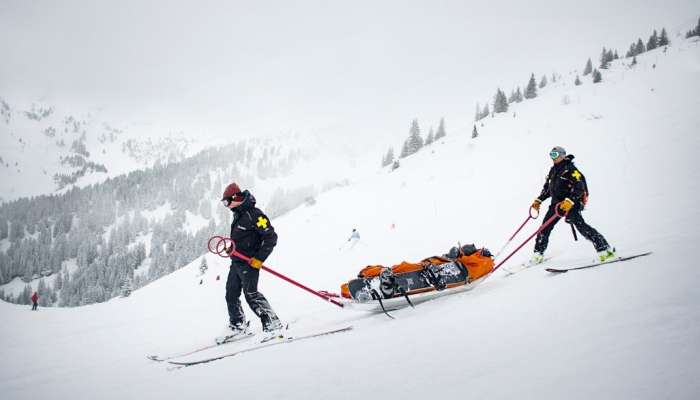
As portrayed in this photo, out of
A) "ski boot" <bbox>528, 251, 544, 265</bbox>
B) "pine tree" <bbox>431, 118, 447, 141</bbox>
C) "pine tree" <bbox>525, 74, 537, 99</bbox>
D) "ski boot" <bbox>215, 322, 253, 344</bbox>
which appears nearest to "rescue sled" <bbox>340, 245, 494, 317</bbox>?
"ski boot" <bbox>528, 251, 544, 265</bbox>

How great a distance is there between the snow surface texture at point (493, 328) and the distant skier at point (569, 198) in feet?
1.81

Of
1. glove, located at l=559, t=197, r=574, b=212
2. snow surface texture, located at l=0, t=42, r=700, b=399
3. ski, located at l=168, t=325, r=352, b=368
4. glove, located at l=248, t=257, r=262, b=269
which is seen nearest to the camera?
snow surface texture, located at l=0, t=42, r=700, b=399

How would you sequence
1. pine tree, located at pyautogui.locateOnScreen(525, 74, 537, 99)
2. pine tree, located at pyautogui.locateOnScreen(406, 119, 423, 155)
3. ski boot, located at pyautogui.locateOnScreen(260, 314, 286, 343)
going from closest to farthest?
ski boot, located at pyautogui.locateOnScreen(260, 314, 286, 343)
pine tree, located at pyautogui.locateOnScreen(525, 74, 537, 99)
pine tree, located at pyautogui.locateOnScreen(406, 119, 423, 155)

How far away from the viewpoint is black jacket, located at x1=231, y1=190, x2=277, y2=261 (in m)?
5.05

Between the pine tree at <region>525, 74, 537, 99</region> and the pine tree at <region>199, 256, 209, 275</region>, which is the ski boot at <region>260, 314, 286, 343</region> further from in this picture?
the pine tree at <region>525, 74, 537, 99</region>

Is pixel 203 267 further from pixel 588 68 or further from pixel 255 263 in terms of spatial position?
pixel 588 68

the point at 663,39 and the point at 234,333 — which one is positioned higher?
the point at 663,39

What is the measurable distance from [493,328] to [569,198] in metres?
3.83

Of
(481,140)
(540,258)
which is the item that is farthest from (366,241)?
(481,140)

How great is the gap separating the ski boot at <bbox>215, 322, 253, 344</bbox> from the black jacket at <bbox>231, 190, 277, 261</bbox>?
4.91 ft

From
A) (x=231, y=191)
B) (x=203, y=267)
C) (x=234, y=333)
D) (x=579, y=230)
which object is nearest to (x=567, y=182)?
(x=579, y=230)

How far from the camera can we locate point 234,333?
5512 millimetres

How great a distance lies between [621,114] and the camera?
21875 mm

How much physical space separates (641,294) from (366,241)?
1527 cm
